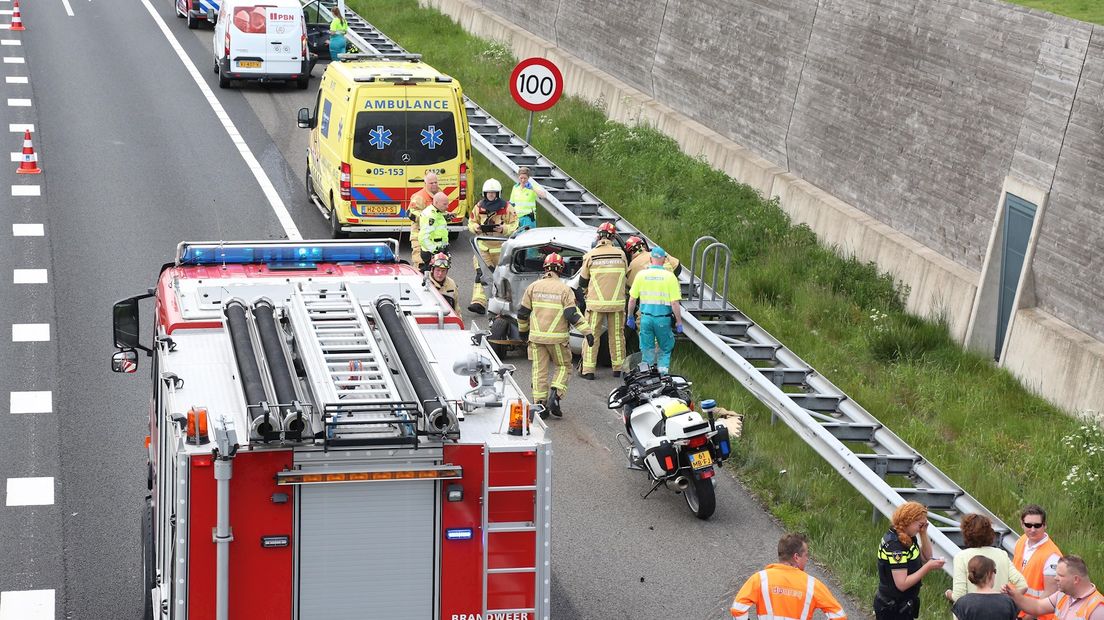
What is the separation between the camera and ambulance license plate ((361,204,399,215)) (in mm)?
20219

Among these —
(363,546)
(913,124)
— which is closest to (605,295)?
(913,124)

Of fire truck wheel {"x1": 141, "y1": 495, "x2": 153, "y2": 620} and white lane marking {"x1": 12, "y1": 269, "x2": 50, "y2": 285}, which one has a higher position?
fire truck wheel {"x1": 141, "y1": 495, "x2": 153, "y2": 620}

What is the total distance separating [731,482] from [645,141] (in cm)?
1152

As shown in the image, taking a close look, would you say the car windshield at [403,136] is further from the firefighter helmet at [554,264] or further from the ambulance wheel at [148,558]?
the ambulance wheel at [148,558]

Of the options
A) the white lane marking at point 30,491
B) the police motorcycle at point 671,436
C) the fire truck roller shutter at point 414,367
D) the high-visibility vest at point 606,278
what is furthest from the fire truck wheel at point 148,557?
the high-visibility vest at point 606,278

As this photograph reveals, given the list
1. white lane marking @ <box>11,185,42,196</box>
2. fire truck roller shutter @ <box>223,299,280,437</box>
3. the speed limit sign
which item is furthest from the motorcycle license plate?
white lane marking @ <box>11,185,42,196</box>

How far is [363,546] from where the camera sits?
7.64m

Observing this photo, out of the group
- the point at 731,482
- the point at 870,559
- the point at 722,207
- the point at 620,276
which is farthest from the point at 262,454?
the point at 722,207

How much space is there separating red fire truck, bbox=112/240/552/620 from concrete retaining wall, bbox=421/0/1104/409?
Result: 784 cm

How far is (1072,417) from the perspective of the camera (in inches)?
555

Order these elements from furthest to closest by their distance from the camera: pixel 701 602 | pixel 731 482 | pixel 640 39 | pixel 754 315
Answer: pixel 640 39 → pixel 754 315 → pixel 731 482 → pixel 701 602

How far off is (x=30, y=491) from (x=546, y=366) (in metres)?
4.95

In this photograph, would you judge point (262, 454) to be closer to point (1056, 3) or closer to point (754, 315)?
point (754, 315)

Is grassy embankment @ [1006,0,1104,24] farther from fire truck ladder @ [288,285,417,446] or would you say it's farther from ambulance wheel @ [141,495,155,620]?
ambulance wheel @ [141,495,155,620]
